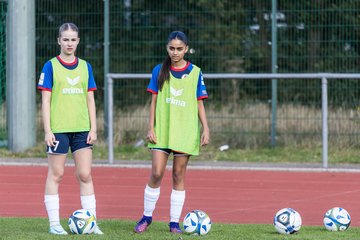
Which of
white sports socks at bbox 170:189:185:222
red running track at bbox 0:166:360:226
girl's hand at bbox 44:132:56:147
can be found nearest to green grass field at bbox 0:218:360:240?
white sports socks at bbox 170:189:185:222

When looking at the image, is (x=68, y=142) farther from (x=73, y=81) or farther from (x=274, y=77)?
(x=274, y=77)

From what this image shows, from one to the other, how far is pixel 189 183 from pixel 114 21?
593 cm

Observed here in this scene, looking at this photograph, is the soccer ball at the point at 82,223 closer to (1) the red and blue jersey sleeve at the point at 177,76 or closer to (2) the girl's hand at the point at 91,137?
(2) the girl's hand at the point at 91,137

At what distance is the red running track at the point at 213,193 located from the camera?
11141mm

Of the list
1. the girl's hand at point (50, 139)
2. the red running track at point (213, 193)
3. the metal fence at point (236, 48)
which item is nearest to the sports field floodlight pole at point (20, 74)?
the metal fence at point (236, 48)

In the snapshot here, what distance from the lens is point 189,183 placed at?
14141 mm

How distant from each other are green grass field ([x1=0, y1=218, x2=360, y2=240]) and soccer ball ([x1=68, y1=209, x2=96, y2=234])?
0.11 metres

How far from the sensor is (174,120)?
9359mm

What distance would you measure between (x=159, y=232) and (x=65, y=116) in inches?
53.6

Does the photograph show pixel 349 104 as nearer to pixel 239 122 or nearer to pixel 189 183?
pixel 239 122

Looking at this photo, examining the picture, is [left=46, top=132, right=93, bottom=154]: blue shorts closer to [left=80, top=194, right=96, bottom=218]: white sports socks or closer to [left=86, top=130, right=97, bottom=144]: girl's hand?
[left=86, top=130, right=97, bottom=144]: girl's hand

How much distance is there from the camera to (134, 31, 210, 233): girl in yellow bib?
9336 mm

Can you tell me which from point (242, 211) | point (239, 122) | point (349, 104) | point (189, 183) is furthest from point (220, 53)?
point (242, 211)

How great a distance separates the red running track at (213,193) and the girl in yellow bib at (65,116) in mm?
1667
